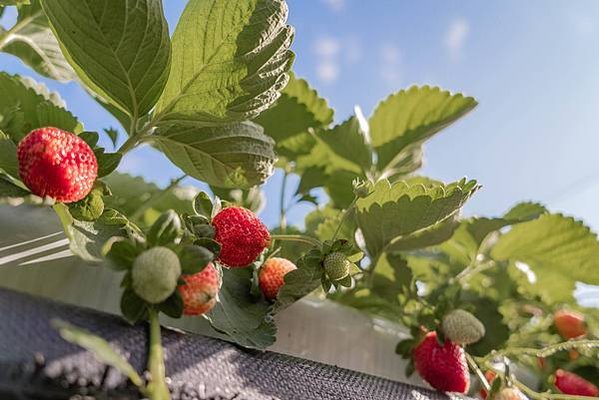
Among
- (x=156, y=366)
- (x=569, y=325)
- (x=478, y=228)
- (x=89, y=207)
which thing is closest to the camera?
(x=156, y=366)

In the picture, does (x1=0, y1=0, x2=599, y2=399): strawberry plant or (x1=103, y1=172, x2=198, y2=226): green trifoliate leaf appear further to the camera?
(x1=103, y1=172, x2=198, y2=226): green trifoliate leaf

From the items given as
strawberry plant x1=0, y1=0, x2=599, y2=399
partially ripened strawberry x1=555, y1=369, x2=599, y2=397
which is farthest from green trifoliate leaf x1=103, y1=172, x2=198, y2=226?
partially ripened strawberry x1=555, y1=369, x2=599, y2=397

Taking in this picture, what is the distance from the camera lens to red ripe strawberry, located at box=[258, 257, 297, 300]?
406 mm

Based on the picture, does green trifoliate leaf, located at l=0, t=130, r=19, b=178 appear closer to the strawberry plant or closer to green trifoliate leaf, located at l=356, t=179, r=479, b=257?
the strawberry plant

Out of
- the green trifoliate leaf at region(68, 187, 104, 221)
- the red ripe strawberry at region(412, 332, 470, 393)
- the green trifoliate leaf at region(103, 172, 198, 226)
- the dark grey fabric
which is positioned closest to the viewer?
the dark grey fabric

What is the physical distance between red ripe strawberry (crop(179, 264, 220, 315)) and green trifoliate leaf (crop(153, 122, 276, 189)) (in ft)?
0.45

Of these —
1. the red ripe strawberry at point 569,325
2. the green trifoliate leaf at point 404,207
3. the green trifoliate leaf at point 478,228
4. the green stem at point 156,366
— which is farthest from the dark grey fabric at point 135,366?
the red ripe strawberry at point 569,325

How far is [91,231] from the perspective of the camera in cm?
32

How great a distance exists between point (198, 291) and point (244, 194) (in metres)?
0.34

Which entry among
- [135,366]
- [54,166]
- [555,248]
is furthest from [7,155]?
[555,248]

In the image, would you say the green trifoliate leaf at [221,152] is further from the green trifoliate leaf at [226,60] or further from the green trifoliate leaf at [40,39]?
the green trifoliate leaf at [40,39]

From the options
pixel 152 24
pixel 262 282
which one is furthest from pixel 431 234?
pixel 152 24

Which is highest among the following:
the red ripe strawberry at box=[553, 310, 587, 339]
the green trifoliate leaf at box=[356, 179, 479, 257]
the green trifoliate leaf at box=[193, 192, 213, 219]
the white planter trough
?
the red ripe strawberry at box=[553, 310, 587, 339]

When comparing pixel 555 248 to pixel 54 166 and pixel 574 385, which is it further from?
pixel 54 166
